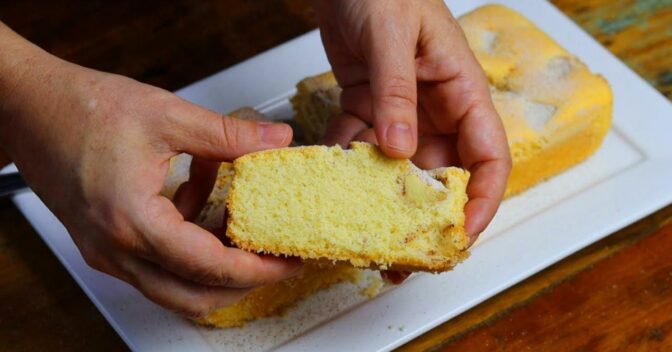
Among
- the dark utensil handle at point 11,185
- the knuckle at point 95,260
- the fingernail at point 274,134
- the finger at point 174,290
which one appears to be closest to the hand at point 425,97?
the fingernail at point 274,134

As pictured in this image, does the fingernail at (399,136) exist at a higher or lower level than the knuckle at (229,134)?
lower

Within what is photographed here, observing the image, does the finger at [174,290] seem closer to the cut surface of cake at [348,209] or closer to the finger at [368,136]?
the cut surface of cake at [348,209]

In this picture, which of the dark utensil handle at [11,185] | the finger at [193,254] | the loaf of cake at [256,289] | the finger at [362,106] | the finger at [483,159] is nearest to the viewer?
the finger at [193,254]

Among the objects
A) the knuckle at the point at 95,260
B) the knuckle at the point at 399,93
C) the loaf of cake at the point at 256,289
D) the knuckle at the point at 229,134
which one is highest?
the knuckle at the point at 229,134

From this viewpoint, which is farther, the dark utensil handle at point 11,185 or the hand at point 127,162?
the dark utensil handle at point 11,185

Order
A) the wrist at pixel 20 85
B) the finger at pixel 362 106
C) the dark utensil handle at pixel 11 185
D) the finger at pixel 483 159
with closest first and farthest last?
the wrist at pixel 20 85, the finger at pixel 483 159, the finger at pixel 362 106, the dark utensil handle at pixel 11 185
